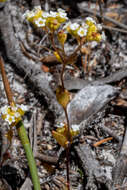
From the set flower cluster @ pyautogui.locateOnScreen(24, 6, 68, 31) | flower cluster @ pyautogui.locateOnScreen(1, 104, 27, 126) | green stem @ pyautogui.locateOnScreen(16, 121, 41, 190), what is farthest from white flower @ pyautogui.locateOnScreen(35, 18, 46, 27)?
green stem @ pyautogui.locateOnScreen(16, 121, 41, 190)

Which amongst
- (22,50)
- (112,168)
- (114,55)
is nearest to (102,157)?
(112,168)

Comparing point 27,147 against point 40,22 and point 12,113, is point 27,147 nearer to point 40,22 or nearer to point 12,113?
point 12,113

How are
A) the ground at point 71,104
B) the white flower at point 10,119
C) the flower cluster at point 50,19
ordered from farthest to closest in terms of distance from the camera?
the ground at point 71,104, the white flower at point 10,119, the flower cluster at point 50,19

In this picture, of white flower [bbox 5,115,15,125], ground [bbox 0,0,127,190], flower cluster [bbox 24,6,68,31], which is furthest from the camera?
ground [bbox 0,0,127,190]

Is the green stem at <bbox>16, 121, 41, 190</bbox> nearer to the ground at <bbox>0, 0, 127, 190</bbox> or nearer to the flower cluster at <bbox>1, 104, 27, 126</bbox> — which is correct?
the flower cluster at <bbox>1, 104, 27, 126</bbox>

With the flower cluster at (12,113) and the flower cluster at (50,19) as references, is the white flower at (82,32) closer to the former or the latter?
the flower cluster at (50,19)

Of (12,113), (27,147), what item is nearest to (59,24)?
(12,113)

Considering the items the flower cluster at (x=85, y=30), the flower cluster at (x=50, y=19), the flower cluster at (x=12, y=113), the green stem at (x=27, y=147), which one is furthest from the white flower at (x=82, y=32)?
the green stem at (x=27, y=147)

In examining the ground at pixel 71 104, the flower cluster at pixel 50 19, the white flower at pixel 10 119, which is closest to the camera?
the flower cluster at pixel 50 19

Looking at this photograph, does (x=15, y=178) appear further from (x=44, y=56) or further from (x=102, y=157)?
(x=44, y=56)
